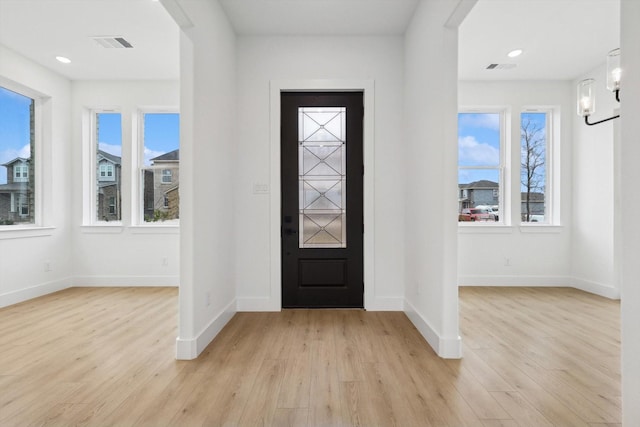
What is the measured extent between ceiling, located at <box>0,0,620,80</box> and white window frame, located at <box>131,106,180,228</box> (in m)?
0.66

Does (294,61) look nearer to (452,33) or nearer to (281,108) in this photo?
(281,108)

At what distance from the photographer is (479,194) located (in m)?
5.14

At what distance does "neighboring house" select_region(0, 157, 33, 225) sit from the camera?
4168mm

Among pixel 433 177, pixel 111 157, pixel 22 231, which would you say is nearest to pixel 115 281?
pixel 22 231

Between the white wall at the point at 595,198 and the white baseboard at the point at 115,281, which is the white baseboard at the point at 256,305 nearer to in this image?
the white baseboard at the point at 115,281

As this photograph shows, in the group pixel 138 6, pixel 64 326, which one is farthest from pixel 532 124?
pixel 64 326

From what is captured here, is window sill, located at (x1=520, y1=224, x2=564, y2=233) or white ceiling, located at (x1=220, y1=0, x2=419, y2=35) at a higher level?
white ceiling, located at (x1=220, y1=0, x2=419, y2=35)

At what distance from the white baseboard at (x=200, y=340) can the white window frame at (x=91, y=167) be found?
2729 millimetres

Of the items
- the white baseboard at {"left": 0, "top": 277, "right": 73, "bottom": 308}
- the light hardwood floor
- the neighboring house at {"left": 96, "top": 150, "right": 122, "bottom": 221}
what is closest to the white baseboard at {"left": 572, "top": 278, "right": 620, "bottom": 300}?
the light hardwood floor

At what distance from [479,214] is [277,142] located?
326cm

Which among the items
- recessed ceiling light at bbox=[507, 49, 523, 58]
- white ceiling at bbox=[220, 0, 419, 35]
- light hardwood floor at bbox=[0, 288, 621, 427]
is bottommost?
light hardwood floor at bbox=[0, 288, 621, 427]

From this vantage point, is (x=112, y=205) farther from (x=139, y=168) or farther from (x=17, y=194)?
(x=17, y=194)

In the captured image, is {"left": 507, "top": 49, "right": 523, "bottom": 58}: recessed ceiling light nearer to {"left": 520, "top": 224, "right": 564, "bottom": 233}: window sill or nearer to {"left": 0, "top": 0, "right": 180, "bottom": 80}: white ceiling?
{"left": 520, "top": 224, "right": 564, "bottom": 233}: window sill

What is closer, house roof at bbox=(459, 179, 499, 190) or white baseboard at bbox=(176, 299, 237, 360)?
white baseboard at bbox=(176, 299, 237, 360)
